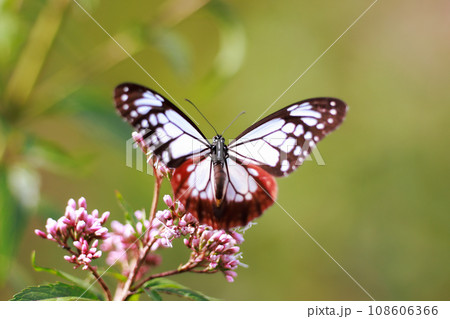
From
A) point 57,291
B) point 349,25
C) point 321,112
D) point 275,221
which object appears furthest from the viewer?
point 349,25

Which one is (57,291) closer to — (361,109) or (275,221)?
(275,221)

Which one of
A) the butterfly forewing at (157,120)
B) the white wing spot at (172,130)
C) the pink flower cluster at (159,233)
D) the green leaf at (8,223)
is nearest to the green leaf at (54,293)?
the pink flower cluster at (159,233)

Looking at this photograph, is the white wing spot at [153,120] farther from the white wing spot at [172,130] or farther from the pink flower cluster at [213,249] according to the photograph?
the pink flower cluster at [213,249]

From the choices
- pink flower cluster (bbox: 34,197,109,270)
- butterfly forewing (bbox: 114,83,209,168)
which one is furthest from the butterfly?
pink flower cluster (bbox: 34,197,109,270)

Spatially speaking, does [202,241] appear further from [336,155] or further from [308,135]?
[336,155]

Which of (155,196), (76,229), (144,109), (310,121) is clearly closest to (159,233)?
(155,196)

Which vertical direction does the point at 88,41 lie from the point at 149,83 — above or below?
above

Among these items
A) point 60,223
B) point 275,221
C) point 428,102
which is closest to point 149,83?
point 275,221
